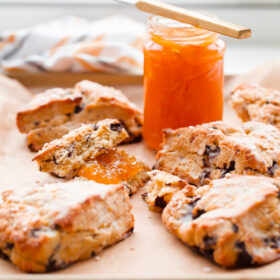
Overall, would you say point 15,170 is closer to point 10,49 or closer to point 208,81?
point 208,81

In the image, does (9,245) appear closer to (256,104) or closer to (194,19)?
(194,19)

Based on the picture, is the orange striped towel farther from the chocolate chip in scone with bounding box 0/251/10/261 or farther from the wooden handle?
the chocolate chip in scone with bounding box 0/251/10/261

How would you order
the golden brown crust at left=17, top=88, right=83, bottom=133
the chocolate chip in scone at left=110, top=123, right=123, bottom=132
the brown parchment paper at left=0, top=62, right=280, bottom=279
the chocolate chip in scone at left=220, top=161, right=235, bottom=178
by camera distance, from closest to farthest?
the brown parchment paper at left=0, top=62, right=280, bottom=279 < the chocolate chip in scone at left=220, top=161, right=235, bottom=178 < the chocolate chip in scone at left=110, top=123, right=123, bottom=132 < the golden brown crust at left=17, top=88, right=83, bottom=133

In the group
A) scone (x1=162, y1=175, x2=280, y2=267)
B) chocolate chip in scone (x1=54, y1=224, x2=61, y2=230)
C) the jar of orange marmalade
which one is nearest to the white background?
the jar of orange marmalade

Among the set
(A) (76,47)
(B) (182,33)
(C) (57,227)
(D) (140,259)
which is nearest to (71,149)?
(C) (57,227)

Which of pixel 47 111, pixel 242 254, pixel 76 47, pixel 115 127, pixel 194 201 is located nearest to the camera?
pixel 242 254

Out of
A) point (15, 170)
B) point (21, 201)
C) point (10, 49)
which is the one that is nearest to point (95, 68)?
point (10, 49)
